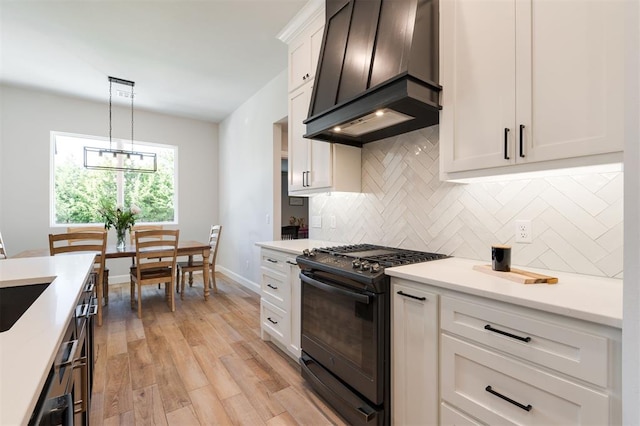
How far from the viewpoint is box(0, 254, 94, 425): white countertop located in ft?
1.58

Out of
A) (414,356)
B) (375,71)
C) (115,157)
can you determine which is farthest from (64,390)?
(115,157)

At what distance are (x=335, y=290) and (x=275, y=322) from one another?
105 cm

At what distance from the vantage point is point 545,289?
1.11 meters

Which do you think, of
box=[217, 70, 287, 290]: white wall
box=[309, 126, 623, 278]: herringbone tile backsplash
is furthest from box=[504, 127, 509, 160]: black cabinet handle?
box=[217, 70, 287, 290]: white wall

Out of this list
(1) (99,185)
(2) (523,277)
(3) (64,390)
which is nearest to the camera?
(3) (64,390)

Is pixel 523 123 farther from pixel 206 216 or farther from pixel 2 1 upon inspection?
pixel 206 216

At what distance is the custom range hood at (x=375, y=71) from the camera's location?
1.55 metres

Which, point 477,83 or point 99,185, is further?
point 99,185

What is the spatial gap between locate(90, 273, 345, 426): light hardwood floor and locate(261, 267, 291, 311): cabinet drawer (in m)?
0.45

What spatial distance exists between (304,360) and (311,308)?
37cm

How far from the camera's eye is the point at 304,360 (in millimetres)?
1989

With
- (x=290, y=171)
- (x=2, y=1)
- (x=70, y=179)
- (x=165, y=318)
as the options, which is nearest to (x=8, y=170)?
(x=70, y=179)

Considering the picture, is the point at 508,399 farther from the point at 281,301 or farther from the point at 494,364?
the point at 281,301

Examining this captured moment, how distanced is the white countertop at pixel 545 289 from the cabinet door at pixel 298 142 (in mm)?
1401
